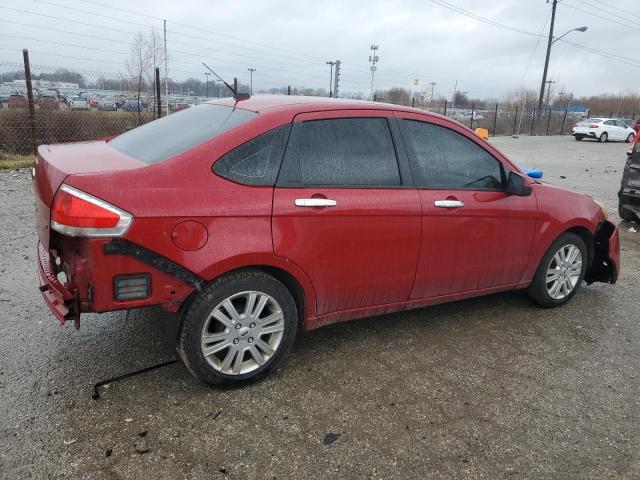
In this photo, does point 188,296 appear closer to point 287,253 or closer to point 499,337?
point 287,253

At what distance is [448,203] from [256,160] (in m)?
1.42

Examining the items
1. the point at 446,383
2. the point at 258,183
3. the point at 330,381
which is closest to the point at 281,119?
the point at 258,183

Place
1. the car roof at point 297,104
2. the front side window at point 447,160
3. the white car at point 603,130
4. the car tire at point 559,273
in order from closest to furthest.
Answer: the car roof at point 297,104 → the front side window at point 447,160 → the car tire at point 559,273 → the white car at point 603,130

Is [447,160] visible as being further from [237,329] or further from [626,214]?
[626,214]

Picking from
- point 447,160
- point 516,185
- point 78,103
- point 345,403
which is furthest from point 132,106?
point 345,403

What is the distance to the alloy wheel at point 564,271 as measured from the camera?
4.47 m

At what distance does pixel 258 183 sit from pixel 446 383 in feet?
5.60

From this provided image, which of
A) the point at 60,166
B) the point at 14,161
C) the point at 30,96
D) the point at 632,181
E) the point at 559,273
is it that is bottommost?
the point at 14,161

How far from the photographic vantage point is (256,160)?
3.00m

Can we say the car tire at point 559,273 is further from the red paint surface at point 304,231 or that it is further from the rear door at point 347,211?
the rear door at point 347,211

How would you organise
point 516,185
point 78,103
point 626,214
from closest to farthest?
point 516,185, point 626,214, point 78,103

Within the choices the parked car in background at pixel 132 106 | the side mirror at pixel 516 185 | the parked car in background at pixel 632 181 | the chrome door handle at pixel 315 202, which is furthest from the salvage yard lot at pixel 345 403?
the parked car in background at pixel 132 106

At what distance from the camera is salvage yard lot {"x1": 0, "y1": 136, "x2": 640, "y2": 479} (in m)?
2.54

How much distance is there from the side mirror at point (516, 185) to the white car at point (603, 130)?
3181cm
